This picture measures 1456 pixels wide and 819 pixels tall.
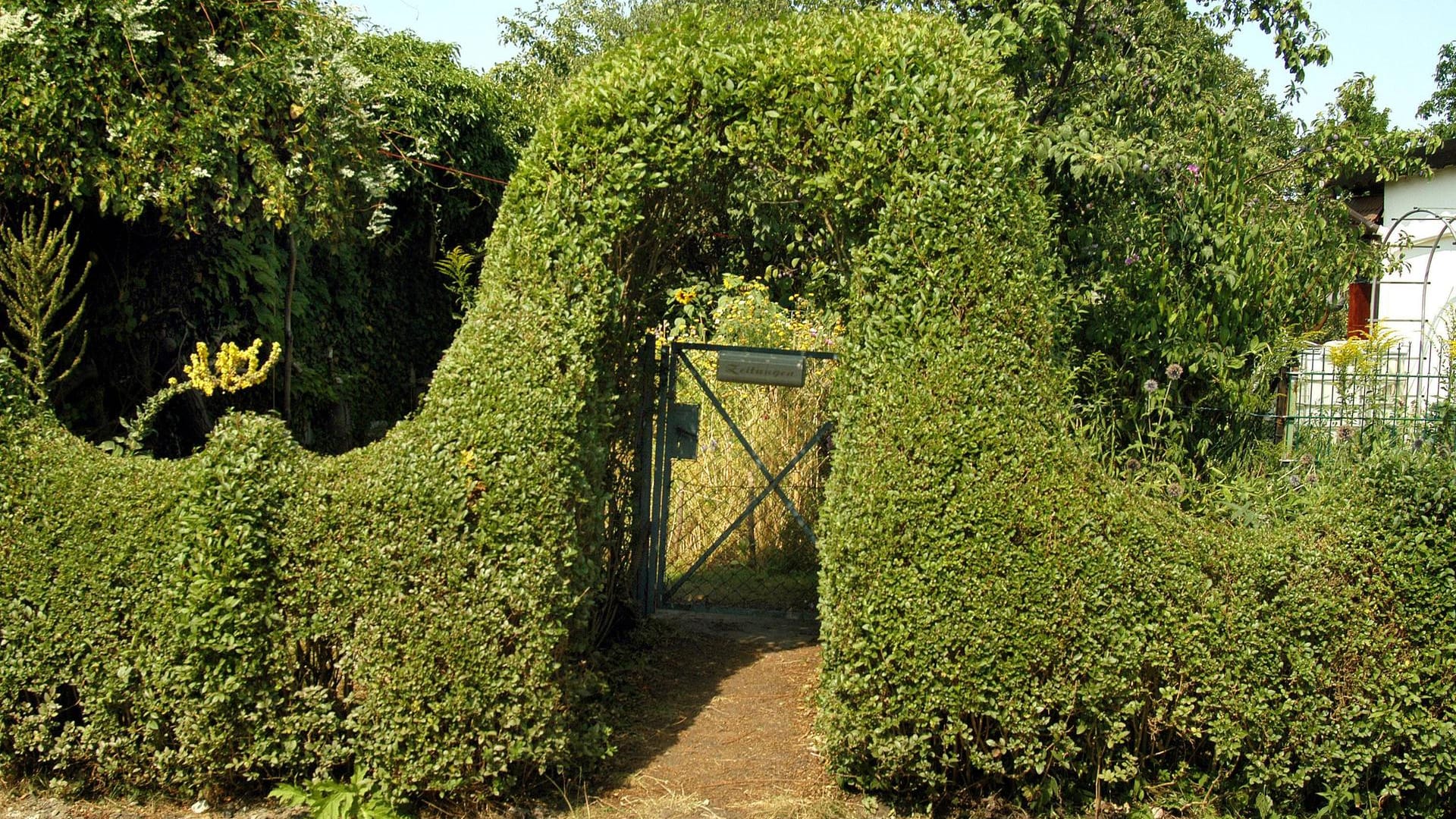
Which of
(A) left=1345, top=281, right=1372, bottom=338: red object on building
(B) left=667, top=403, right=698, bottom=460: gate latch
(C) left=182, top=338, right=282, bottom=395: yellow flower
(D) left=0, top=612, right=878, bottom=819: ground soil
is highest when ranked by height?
(A) left=1345, top=281, right=1372, bottom=338: red object on building

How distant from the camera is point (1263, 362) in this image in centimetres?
509

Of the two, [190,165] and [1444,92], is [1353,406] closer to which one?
[190,165]

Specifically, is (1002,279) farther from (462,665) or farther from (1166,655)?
(462,665)

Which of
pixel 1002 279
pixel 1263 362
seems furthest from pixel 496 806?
pixel 1263 362

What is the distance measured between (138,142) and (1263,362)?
5.30 metres

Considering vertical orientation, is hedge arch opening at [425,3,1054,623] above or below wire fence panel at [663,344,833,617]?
above

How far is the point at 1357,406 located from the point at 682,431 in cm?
376

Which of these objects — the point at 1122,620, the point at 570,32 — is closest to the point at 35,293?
the point at 1122,620

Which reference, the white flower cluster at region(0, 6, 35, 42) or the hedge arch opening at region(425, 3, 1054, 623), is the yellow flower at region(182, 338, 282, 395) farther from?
the white flower cluster at region(0, 6, 35, 42)

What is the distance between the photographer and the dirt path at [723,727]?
13.3 feet

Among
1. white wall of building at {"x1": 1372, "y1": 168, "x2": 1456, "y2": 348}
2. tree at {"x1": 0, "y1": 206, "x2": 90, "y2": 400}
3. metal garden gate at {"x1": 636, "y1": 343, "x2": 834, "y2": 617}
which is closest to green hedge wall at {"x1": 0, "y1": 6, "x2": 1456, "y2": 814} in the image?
tree at {"x1": 0, "y1": 206, "x2": 90, "y2": 400}

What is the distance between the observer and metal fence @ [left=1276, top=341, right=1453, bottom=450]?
14.8 ft

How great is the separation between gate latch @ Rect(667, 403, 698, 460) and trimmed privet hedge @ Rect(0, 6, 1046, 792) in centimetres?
187

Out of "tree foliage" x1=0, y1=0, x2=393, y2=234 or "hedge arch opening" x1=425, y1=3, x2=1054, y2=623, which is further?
"tree foliage" x1=0, y1=0, x2=393, y2=234
